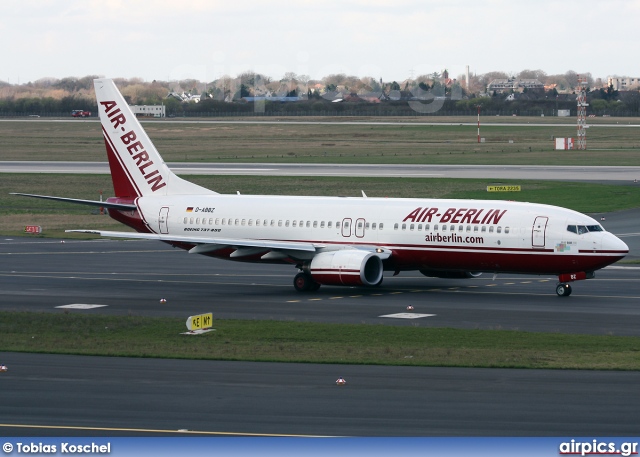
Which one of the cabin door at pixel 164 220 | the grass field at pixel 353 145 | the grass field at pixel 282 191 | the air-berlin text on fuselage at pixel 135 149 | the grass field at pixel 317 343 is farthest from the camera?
the grass field at pixel 353 145

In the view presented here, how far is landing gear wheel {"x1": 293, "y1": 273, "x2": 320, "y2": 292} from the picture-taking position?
48.1 meters

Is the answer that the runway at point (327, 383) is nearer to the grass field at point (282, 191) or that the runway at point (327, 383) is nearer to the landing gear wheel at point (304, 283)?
the landing gear wheel at point (304, 283)

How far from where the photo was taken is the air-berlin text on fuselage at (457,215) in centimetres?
4641

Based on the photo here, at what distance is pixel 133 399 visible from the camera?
26.3m

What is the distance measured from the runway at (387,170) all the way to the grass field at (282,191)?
536cm

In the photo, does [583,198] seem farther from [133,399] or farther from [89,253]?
[133,399]

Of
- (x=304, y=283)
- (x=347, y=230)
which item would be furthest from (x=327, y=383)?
(x=347, y=230)

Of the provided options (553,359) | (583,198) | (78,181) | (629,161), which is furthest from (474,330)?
(629,161)

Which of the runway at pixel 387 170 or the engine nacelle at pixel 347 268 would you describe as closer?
the engine nacelle at pixel 347 268

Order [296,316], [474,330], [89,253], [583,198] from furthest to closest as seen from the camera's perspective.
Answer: [583,198] → [89,253] → [296,316] → [474,330]

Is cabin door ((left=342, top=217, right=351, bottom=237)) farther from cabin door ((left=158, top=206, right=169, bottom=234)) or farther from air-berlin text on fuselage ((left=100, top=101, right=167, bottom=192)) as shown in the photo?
air-berlin text on fuselage ((left=100, top=101, right=167, bottom=192))

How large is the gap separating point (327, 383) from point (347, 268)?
18.3 metres

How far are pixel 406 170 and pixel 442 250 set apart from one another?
210ft

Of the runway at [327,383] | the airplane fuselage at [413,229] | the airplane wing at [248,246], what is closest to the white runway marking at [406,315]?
the runway at [327,383]
